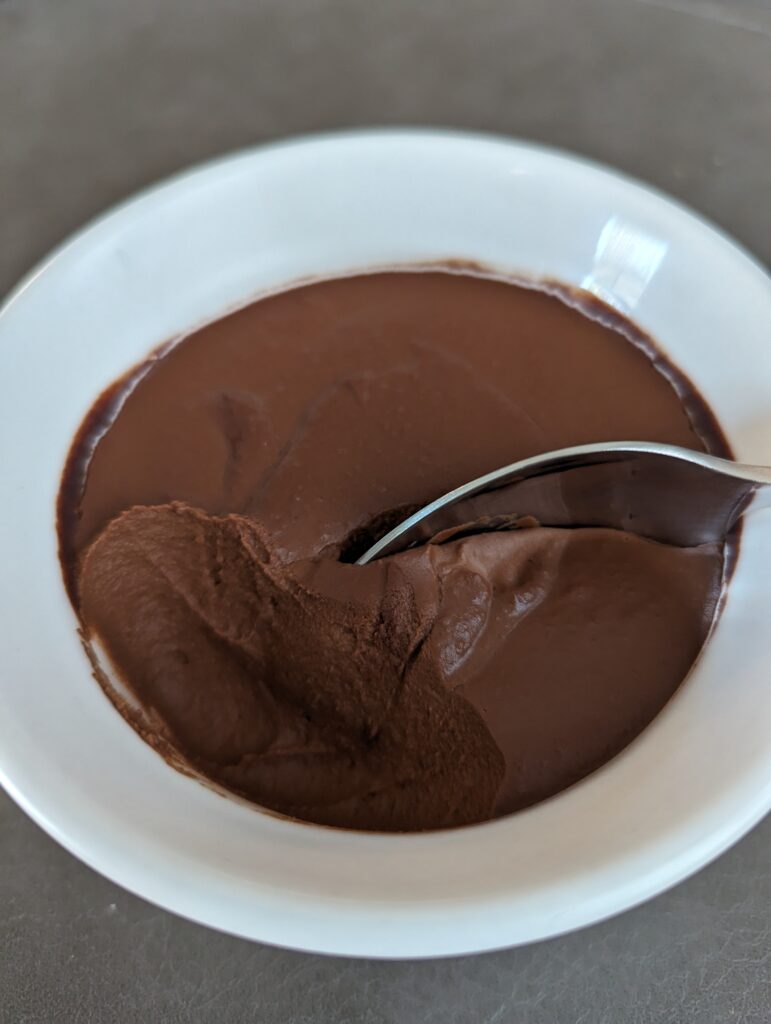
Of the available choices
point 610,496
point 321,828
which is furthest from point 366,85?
point 321,828

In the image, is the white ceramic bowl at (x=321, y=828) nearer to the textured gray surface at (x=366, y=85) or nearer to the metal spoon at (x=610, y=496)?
the metal spoon at (x=610, y=496)

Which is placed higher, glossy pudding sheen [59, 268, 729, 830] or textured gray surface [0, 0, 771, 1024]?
textured gray surface [0, 0, 771, 1024]

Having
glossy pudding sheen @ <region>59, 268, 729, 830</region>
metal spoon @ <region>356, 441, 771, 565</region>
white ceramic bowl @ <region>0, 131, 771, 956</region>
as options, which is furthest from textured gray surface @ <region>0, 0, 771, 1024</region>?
metal spoon @ <region>356, 441, 771, 565</region>

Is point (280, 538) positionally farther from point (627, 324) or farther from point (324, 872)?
point (627, 324)

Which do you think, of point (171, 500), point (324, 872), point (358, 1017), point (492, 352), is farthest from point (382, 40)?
point (358, 1017)

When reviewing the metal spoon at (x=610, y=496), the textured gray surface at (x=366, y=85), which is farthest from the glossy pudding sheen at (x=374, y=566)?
the textured gray surface at (x=366, y=85)

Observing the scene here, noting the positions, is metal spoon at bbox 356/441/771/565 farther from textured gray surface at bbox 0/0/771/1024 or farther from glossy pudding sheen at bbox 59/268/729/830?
textured gray surface at bbox 0/0/771/1024

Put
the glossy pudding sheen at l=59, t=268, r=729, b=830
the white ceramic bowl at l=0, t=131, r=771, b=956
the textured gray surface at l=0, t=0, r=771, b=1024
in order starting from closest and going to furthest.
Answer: the white ceramic bowl at l=0, t=131, r=771, b=956 → the glossy pudding sheen at l=59, t=268, r=729, b=830 → the textured gray surface at l=0, t=0, r=771, b=1024
